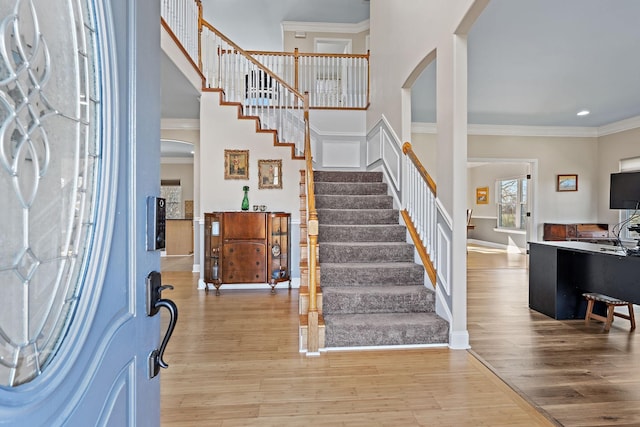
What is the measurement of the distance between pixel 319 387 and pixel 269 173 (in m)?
3.80

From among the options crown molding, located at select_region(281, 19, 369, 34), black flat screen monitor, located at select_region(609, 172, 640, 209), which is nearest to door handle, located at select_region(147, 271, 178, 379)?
black flat screen monitor, located at select_region(609, 172, 640, 209)

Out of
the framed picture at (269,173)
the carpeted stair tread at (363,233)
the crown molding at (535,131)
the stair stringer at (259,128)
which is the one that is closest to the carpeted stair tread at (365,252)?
the carpeted stair tread at (363,233)

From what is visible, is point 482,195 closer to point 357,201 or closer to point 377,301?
point 357,201

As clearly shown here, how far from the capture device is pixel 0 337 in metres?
0.44

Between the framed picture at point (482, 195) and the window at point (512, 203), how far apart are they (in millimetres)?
606

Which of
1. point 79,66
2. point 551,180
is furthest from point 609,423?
point 551,180

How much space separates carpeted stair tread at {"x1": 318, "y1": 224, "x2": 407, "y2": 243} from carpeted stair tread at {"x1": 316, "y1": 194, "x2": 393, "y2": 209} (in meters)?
0.59

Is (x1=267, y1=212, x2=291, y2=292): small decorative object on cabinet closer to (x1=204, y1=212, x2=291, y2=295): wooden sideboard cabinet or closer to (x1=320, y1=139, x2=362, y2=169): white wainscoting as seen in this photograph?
(x1=204, y1=212, x2=291, y2=295): wooden sideboard cabinet

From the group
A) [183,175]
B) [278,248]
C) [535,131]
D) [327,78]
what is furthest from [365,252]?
[183,175]

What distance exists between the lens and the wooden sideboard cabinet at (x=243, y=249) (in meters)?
4.96

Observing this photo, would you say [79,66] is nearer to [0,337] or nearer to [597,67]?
[0,337]

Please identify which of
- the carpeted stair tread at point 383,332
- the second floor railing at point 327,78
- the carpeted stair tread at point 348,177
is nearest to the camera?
the carpeted stair tread at point 383,332

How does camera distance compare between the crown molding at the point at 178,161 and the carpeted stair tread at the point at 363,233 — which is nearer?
the carpeted stair tread at the point at 363,233

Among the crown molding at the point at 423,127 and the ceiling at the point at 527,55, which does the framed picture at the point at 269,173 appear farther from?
the crown molding at the point at 423,127
